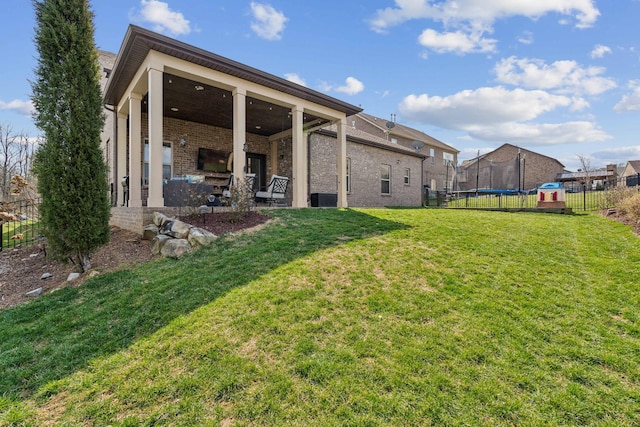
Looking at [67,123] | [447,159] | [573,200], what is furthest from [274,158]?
[447,159]

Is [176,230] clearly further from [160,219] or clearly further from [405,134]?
[405,134]

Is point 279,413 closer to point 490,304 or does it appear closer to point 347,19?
point 490,304

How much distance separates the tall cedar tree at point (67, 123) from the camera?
15.5 ft

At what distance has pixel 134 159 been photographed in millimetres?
7461

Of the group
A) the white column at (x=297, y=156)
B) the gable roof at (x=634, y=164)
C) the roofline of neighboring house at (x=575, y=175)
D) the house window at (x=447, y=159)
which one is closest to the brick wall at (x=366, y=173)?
the white column at (x=297, y=156)

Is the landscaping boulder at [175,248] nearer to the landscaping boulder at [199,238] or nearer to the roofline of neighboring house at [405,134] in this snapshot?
the landscaping boulder at [199,238]

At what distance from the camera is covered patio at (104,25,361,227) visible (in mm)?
6457

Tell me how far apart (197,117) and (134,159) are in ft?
11.5

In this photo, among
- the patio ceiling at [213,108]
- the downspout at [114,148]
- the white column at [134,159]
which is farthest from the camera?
the downspout at [114,148]

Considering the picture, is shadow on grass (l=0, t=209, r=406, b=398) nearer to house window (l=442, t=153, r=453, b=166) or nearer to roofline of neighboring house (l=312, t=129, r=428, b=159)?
roofline of neighboring house (l=312, t=129, r=428, b=159)

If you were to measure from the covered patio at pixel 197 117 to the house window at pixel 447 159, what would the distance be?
23.8 metres

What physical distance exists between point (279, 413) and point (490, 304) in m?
2.51

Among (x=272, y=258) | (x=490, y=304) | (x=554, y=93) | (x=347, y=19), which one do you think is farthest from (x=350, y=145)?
(x=490, y=304)

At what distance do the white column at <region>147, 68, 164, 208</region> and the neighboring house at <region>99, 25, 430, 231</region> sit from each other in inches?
0.8
